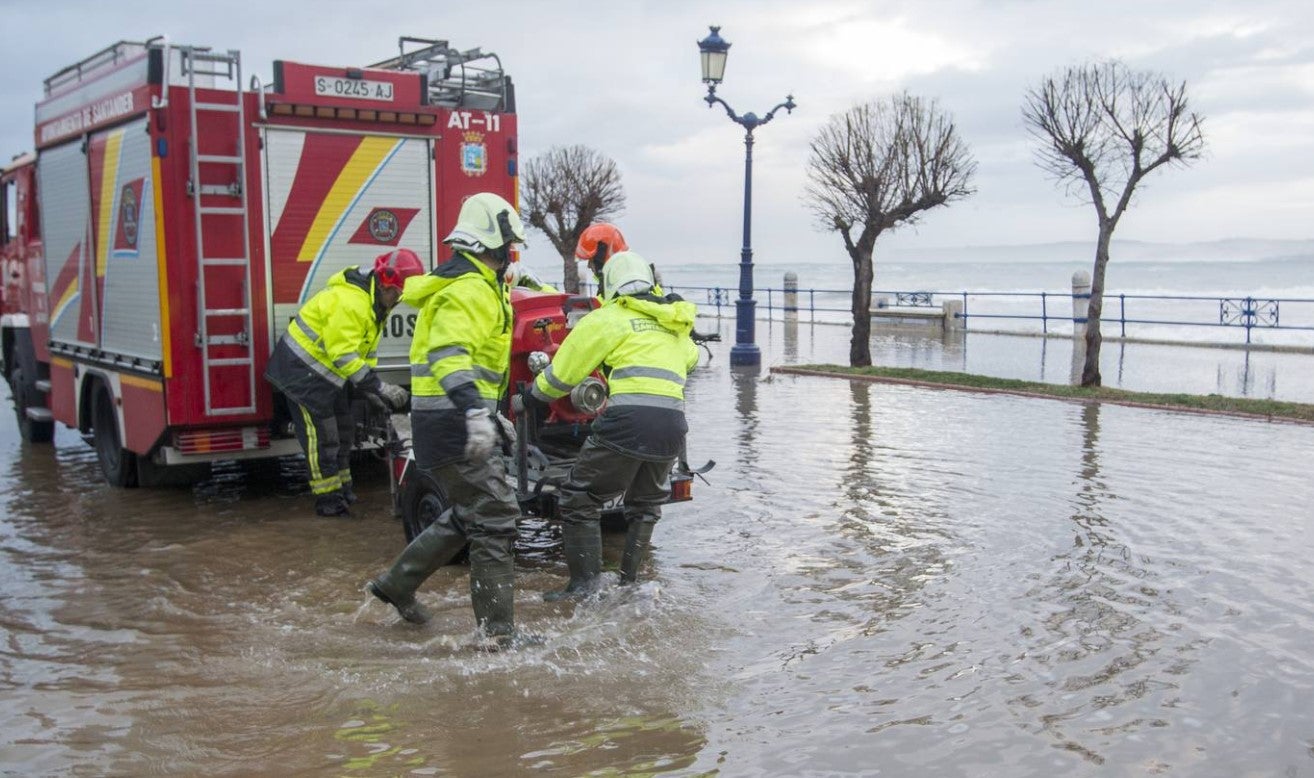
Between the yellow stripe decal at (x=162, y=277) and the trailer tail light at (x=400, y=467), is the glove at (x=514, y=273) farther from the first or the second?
the yellow stripe decal at (x=162, y=277)

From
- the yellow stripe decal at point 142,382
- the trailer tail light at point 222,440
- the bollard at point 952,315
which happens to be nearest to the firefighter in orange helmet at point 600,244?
the trailer tail light at point 222,440

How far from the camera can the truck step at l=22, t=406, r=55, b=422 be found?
11492mm

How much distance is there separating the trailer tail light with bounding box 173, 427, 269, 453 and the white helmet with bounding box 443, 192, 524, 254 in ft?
11.8

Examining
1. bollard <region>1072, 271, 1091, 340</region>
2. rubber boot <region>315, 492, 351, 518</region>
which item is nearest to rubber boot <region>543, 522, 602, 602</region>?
rubber boot <region>315, 492, 351, 518</region>

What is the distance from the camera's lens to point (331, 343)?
25.7ft

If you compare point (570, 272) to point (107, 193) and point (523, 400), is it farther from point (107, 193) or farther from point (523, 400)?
point (523, 400)

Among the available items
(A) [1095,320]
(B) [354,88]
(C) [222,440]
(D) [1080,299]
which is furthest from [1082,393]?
(D) [1080,299]

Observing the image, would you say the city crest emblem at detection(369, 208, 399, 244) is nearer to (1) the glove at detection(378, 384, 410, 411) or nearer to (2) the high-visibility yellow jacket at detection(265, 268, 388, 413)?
(2) the high-visibility yellow jacket at detection(265, 268, 388, 413)

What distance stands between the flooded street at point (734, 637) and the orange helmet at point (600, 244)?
182cm

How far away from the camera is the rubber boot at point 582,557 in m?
6.29

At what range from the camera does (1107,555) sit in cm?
705

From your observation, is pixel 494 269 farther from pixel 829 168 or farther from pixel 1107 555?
pixel 829 168

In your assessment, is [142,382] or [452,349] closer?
[452,349]

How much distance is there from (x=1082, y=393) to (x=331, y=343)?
31.6 ft
